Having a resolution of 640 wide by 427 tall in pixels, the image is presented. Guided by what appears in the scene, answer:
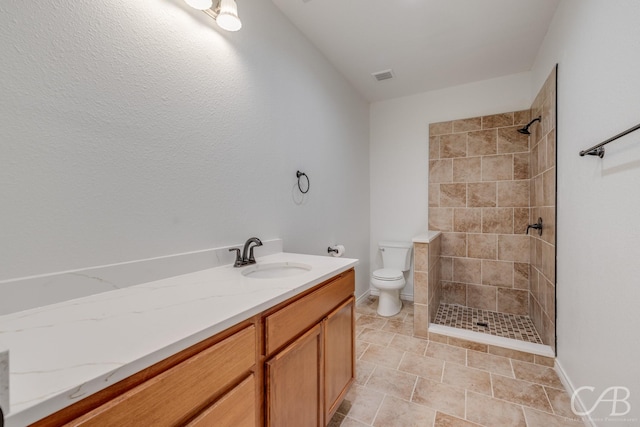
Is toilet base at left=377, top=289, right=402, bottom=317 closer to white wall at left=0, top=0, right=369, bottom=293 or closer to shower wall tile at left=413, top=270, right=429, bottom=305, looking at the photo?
shower wall tile at left=413, top=270, right=429, bottom=305

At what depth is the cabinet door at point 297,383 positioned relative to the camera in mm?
949

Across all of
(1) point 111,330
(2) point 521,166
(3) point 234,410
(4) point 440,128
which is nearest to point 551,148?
(2) point 521,166

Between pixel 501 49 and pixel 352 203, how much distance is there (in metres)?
1.95

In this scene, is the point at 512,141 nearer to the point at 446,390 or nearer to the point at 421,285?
the point at 421,285

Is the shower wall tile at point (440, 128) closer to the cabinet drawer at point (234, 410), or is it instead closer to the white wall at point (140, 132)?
the white wall at point (140, 132)

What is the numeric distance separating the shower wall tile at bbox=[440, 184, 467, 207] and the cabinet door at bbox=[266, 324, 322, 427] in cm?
247

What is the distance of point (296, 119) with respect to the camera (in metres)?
2.05

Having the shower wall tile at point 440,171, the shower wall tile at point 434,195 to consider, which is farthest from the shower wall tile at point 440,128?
the shower wall tile at point 434,195

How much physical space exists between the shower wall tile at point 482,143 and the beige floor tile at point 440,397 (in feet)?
7.69

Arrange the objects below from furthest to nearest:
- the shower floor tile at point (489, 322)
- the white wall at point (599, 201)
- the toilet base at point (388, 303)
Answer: the toilet base at point (388, 303) → the shower floor tile at point (489, 322) → the white wall at point (599, 201)

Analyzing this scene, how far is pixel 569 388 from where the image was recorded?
5.41 ft

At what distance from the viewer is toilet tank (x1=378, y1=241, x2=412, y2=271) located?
3123 millimetres

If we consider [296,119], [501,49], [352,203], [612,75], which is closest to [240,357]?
[296,119]

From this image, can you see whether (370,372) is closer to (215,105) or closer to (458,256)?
(458,256)
